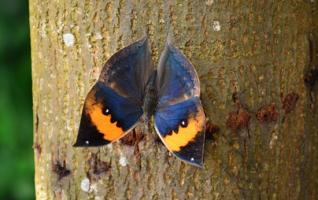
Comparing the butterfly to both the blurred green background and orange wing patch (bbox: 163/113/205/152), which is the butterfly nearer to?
orange wing patch (bbox: 163/113/205/152)

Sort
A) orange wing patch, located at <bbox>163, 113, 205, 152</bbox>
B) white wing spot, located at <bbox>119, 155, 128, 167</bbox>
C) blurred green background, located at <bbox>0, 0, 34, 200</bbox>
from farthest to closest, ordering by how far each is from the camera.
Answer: blurred green background, located at <bbox>0, 0, 34, 200</bbox> → white wing spot, located at <bbox>119, 155, 128, 167</bbox> → orange wing patch, located at <bbox>163, 113, 205, 152</bbox>

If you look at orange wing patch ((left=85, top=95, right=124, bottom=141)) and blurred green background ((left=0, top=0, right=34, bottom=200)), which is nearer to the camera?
orange wing patch ((left=85, top=95, right=124, bottom=141))

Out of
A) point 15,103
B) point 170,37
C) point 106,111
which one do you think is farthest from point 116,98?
point 15,103

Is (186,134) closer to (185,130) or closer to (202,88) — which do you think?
(185,130)

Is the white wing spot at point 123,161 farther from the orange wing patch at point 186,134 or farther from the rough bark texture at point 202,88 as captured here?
the orange wing patch at point 186,134

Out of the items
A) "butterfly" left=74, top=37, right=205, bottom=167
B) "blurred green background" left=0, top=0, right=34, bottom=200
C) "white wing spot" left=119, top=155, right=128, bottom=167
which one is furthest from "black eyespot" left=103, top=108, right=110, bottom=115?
"blurred green background" left=0, top=0, right=34, bottom=200

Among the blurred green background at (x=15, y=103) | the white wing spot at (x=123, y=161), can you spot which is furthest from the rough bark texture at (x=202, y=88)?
the blurred green background at (x=15, y=103)
